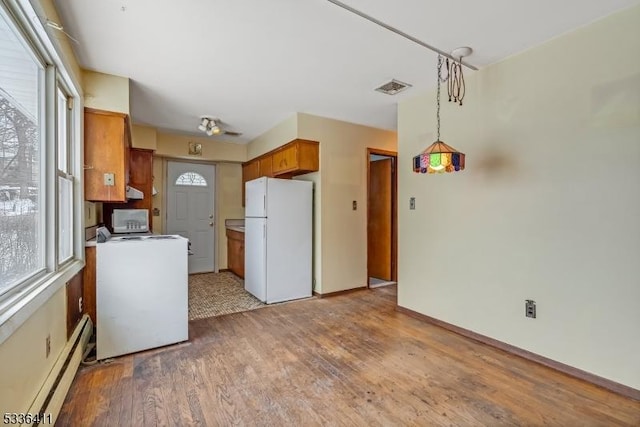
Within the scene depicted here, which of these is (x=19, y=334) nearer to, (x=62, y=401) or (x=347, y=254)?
(x=62, y=401)

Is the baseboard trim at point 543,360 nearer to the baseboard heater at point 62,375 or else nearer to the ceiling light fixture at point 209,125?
the baseboard heater at point 62,375

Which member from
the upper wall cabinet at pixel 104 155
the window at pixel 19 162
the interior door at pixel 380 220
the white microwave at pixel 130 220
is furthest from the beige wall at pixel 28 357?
the interior door at pixel 380 220

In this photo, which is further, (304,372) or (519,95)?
(519,95)

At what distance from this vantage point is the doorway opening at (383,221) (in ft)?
16.3

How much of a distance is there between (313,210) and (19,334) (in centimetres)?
315

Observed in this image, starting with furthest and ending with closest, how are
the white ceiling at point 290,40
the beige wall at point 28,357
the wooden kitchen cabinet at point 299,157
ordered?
the wooden kitchen cabinet at point 299,157 < the white ceiling at point 290,40 < the beige wall at point 28,357

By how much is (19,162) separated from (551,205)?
3.31 meters

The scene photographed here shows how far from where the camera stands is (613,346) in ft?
6.55

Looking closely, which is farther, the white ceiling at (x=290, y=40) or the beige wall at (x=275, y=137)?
the beige wall at (x=275, y=137)

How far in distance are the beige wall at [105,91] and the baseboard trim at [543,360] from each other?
3.65 m

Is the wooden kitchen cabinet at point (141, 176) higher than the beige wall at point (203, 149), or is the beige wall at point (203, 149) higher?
the beige wall at point (203, 149)

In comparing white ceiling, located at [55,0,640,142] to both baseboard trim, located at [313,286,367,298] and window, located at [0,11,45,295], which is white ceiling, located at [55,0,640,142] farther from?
baseboard trim, located at [313,286,367,298]

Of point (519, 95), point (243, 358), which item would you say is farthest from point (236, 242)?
point (519, 95)

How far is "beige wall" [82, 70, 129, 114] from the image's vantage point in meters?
2.73
